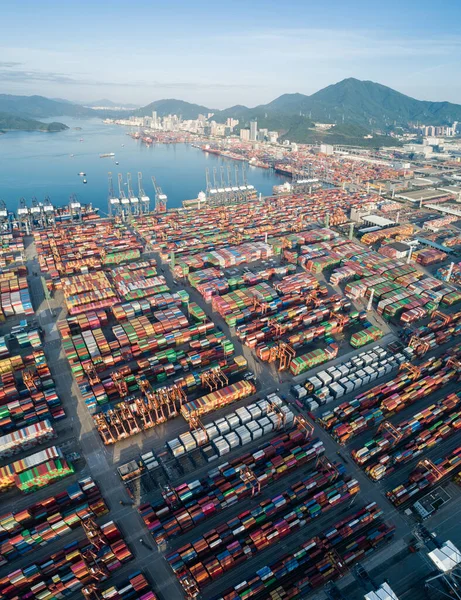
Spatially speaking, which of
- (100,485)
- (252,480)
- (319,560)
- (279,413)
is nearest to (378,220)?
(279,413)

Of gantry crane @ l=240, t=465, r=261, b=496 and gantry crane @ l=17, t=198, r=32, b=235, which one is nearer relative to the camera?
gantry crane @ l=240, t=465, r=261, b=496

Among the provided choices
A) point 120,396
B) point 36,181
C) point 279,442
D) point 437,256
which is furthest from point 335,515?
point 36,181

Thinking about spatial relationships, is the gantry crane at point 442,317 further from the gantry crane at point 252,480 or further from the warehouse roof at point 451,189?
the warehouse roof at point 451,189

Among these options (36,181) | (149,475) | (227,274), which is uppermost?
(36,181)

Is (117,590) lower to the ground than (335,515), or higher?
higher

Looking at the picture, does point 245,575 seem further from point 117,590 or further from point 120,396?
point 120,396

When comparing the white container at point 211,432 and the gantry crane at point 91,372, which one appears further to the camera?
the gantry crane at point 91,372

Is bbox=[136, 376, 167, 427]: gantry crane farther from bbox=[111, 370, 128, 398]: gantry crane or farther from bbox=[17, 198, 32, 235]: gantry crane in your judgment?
bbox=[17, 198, 32, 235]: gantry crane

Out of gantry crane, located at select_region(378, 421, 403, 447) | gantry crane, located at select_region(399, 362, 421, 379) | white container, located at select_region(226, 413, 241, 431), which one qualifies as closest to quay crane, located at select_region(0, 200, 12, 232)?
white container, located at select_region(226, 413, 241, 431)

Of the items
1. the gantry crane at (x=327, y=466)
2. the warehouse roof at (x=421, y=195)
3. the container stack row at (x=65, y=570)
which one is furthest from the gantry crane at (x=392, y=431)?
the warehouse roof at (x=421, y=195)
